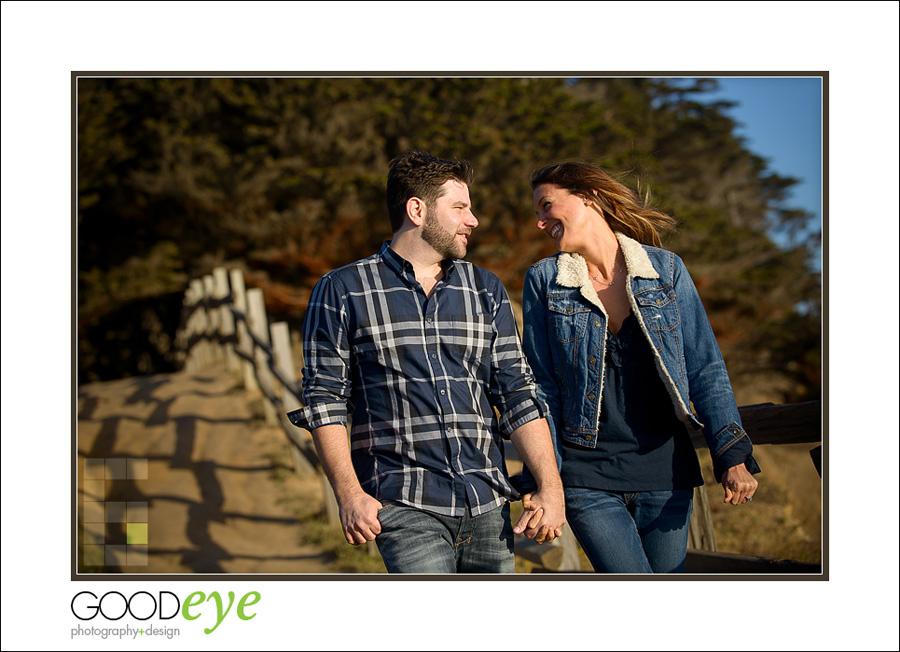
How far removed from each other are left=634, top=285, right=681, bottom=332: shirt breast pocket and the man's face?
0.64m

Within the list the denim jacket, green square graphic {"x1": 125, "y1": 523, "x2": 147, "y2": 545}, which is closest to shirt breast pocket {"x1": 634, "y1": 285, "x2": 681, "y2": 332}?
the denim jacket

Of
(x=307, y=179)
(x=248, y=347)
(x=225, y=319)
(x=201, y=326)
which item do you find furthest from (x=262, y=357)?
(x=307, y=179)

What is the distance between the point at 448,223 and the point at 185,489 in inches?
219

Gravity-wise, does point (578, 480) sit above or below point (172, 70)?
below

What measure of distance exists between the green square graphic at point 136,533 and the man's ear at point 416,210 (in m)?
4.99

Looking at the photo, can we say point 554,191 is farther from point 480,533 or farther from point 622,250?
point 480,533

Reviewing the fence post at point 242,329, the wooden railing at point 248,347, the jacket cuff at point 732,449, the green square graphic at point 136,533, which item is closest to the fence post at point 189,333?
the wooden railing at point 248,347

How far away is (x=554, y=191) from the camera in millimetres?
2586

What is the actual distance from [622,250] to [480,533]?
3.69 feet

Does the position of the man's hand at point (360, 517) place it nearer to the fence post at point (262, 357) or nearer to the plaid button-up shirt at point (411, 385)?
the plaid button-up shirt at point (411, 385)

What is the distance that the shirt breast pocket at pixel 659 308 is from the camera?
2408 mm

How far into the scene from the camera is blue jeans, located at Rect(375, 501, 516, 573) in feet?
6.97

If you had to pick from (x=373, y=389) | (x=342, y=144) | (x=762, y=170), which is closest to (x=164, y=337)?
(x=342, y=144)

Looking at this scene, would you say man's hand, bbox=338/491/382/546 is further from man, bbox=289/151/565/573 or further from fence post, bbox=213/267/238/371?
fence post, bbox=213/267/238/371
